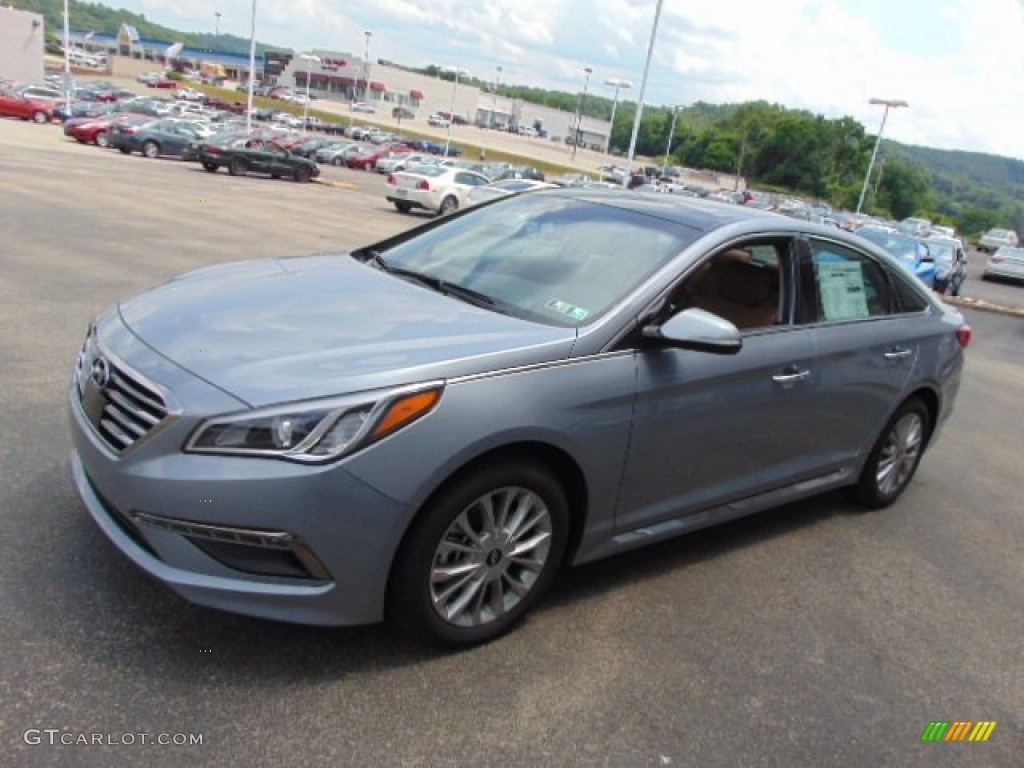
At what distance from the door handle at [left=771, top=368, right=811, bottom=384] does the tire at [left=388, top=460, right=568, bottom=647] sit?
1.33 metres

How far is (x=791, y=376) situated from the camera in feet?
13.2

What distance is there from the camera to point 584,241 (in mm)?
3928

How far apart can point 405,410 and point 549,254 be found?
1449 millimetres

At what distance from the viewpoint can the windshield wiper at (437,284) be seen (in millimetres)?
3594

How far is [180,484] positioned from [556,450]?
1296 millimetres

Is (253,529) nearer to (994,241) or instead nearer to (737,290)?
(737,290)

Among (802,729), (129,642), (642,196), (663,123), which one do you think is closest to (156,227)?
(642,196)

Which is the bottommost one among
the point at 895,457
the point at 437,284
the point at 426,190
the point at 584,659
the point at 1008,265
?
the point at 426,190

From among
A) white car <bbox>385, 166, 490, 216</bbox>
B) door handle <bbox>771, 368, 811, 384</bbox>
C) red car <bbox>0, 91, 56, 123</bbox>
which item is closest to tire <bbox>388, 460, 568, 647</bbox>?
door handle <bbox>771, 368, 811, 384</bbox>
